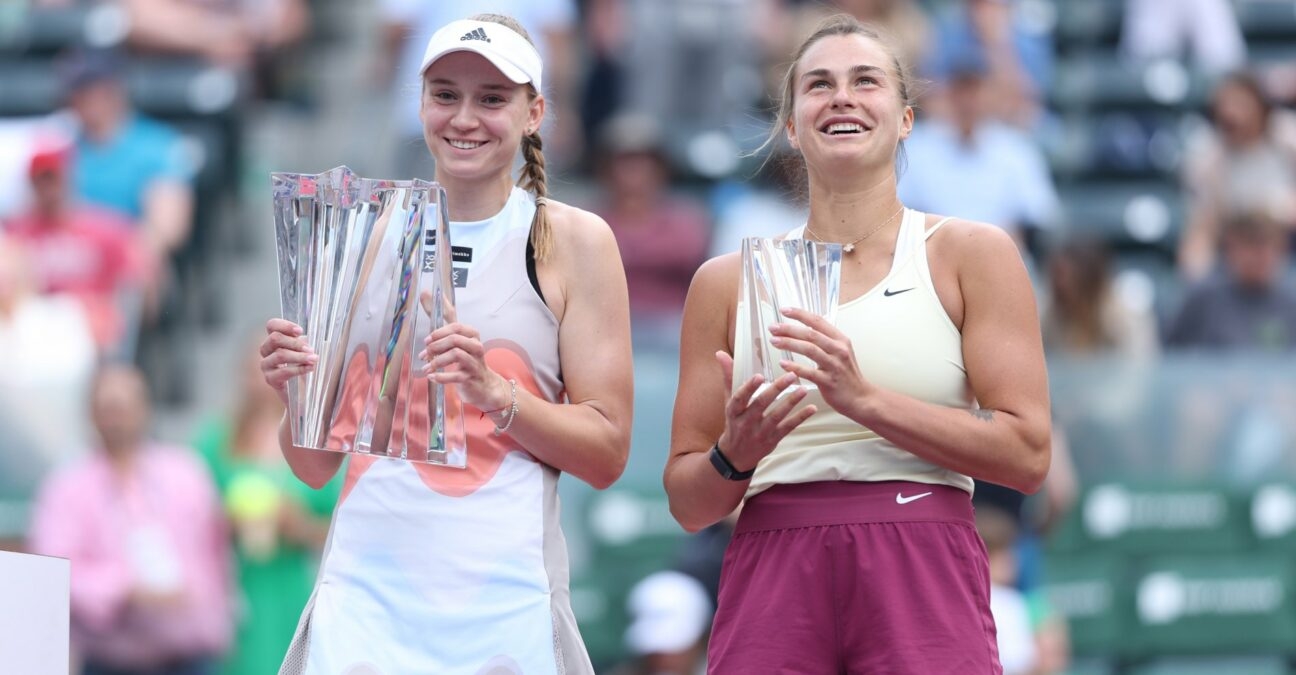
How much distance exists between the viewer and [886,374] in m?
2.79

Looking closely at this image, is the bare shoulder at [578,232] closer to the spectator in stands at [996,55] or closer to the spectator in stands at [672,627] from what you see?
the spectator in stands at [672,627]

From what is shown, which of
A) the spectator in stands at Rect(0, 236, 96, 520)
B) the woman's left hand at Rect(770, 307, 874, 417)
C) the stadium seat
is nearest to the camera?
the woman's left hand at Rect(770, 307, 874, 417)

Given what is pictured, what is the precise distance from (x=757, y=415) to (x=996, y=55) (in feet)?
19.0

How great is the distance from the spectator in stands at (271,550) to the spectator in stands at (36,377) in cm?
73

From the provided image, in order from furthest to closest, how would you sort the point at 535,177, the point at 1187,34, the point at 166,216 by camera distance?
1. the point at 1187,34
2. the point at 166,216
3. the point at 535,177

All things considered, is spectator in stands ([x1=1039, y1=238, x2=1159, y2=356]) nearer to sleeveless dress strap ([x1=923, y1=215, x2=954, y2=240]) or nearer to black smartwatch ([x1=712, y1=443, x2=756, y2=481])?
sleeveless dress strap ([x1=923, y1=215, x2=954, y2=240])

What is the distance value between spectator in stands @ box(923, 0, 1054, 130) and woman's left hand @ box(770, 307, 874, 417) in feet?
16.5

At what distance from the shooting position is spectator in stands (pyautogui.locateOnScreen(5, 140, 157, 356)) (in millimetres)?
6871

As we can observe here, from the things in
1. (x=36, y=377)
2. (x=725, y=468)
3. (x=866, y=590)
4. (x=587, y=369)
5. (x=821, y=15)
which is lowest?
(x=36, y=377)

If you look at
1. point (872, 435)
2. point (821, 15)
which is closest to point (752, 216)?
point (821, 15)

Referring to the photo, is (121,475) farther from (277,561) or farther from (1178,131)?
(1178,131)

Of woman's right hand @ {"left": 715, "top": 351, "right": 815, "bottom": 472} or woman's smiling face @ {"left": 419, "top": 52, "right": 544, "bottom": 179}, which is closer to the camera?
woman's right hand @ {"left": 715, "top": 351, "right": 815, "bottom": 472}

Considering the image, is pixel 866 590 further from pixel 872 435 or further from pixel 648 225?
pixel 648 225

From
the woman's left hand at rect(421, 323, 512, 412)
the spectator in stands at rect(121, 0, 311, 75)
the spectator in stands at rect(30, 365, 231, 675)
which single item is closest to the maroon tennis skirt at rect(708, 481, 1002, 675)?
the woman's left hand at rect(421, 323, 512, 412)
